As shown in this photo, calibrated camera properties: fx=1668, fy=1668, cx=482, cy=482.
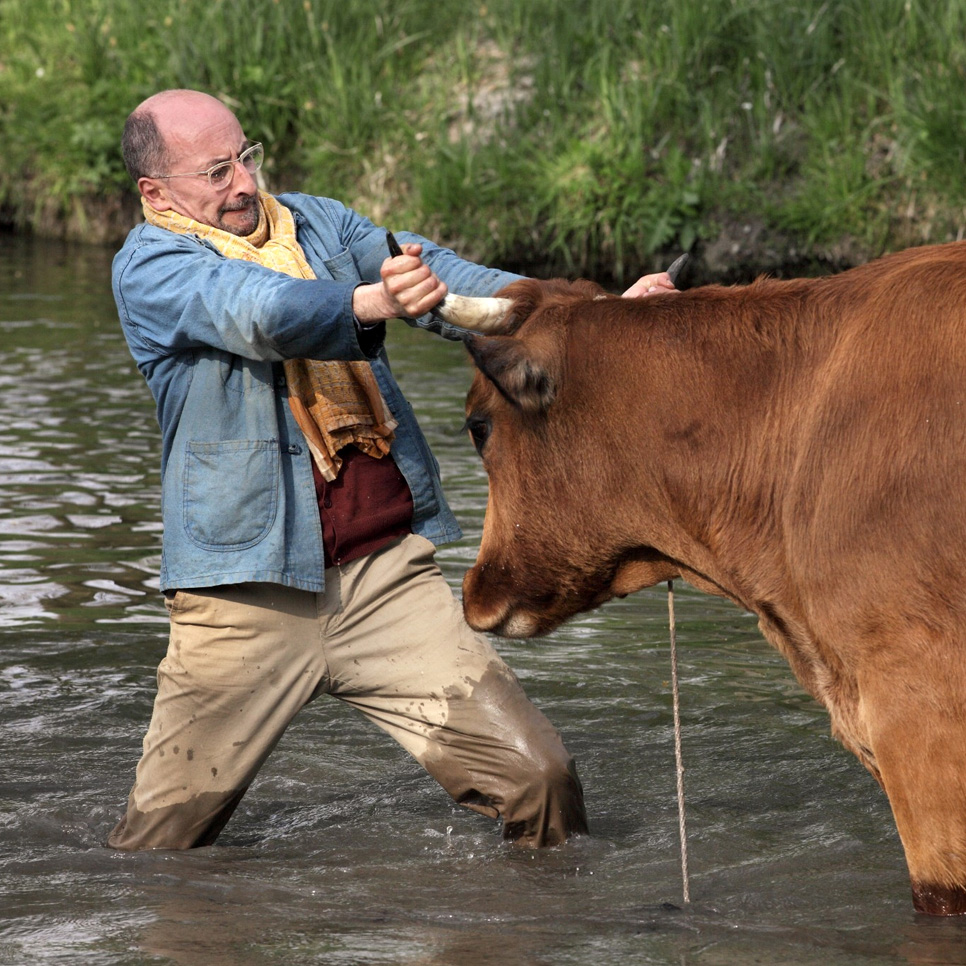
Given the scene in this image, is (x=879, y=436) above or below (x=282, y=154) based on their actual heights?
above

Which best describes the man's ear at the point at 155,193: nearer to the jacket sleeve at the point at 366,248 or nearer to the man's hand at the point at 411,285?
the jacket sleeve at the point at 366,248

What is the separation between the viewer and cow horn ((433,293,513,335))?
155 inches

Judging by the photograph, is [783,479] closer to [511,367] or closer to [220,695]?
[511,367]

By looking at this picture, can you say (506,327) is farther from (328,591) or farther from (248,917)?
(248,917)

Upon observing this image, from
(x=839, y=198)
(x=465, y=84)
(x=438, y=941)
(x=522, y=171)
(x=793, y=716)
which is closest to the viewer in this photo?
(x=438, y=941)

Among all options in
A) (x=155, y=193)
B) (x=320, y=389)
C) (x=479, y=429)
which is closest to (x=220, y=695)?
(x=320, y=389)

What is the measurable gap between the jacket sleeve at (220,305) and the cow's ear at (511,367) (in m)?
0.33

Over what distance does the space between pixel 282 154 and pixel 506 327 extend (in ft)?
45.8

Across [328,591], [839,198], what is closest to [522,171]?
[839,198]

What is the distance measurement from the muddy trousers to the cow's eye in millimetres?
592

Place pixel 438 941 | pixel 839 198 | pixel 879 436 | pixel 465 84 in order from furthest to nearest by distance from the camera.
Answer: pixel 465 84 < pixel 839 198 < pixel 438 941 < pixel 879 436

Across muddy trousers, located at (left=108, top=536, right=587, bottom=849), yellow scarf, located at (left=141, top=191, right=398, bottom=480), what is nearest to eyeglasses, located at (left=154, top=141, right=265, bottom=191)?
yellow scarf, located at (left=141, top=191, right=398, bottom=480)

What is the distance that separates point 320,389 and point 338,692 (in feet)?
2.90

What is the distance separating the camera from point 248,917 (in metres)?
4.32
